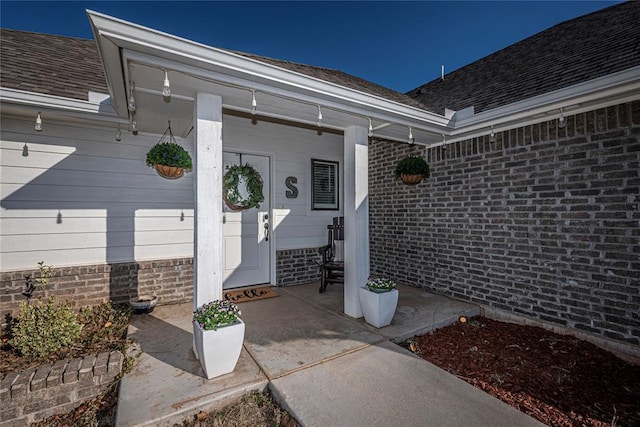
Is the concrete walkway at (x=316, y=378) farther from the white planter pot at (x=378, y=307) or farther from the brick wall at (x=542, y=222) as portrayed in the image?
the brick wall at (x=542, y=222)

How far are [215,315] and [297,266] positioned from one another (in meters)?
2.89

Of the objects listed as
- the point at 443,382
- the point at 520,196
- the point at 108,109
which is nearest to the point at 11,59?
the point at 108,109

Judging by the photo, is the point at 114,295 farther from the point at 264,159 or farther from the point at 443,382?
the point at 443,382

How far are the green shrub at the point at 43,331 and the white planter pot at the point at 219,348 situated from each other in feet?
4.77

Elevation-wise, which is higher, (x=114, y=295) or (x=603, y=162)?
(x=603, y=162)

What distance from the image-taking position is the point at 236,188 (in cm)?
419

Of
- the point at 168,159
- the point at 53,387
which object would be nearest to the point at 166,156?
the point at 168,159

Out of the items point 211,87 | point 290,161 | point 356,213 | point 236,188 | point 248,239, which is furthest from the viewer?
point 290,161

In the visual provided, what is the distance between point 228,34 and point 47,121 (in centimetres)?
343

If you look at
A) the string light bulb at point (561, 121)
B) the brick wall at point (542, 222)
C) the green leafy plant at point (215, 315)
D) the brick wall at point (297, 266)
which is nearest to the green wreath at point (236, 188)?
the brick wall at point (297, 266)

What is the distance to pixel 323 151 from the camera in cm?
543

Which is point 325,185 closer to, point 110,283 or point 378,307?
point 378,307

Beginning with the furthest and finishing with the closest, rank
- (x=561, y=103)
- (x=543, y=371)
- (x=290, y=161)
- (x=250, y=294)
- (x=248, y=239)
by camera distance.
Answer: (x=290, y=161), (x=248, y=239), (x=250, y=294), (x=561, y=103), (x=543, y=371)

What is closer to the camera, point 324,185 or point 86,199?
point 86,199
